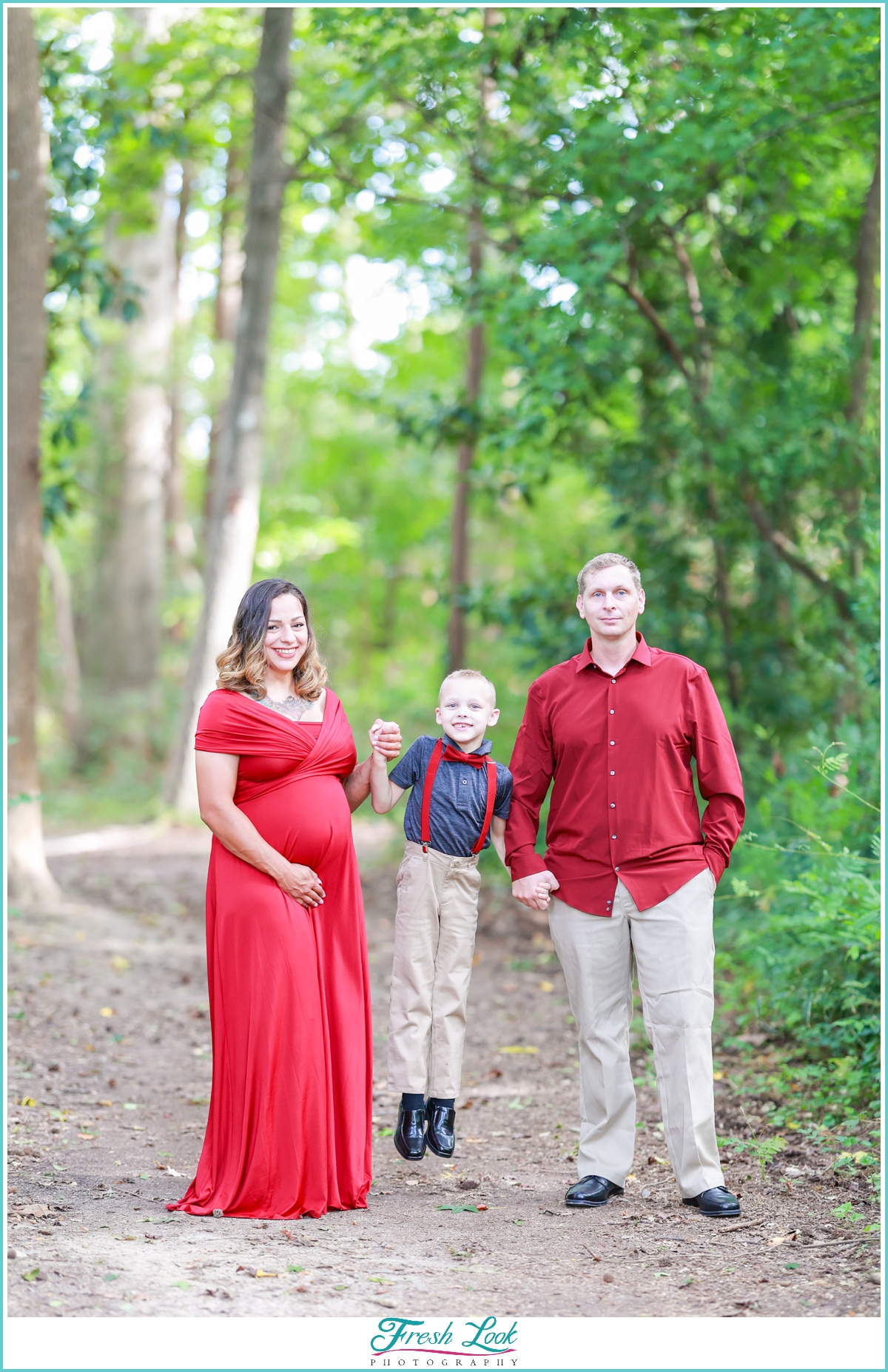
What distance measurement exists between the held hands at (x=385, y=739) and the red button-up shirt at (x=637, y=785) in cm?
53

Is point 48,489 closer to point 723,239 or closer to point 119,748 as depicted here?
point 723,239

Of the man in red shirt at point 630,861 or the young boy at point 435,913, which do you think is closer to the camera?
the man in red shirt at point 630,861

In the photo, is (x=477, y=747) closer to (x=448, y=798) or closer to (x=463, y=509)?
(x=448, y=798)

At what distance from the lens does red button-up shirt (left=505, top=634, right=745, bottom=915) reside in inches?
167

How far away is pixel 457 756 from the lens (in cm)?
441

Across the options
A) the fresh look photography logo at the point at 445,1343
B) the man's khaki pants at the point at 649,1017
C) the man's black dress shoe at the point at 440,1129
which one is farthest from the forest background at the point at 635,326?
the fresh look photography logo at the point at 445,1343

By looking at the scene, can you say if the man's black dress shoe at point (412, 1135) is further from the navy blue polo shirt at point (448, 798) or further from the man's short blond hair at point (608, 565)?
the man's short blond hair at point (608, 565)

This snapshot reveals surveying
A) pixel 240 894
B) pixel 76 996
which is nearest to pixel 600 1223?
pixel 240 894

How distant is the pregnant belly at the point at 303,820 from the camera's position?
427 centimetres

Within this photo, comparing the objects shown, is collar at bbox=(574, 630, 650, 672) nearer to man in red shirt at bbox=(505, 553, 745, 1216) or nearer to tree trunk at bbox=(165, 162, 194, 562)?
man in red shirt at bbox=(505, 553, 745, 1216)

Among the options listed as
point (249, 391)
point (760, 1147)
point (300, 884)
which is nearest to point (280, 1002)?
point (300, 884)

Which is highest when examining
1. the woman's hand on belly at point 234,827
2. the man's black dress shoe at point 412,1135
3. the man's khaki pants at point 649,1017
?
the woman's hand on belly at point 234,827

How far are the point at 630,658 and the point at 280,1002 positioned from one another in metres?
1.66

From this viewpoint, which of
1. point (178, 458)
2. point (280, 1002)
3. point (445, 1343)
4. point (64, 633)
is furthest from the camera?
point (178, 458)
